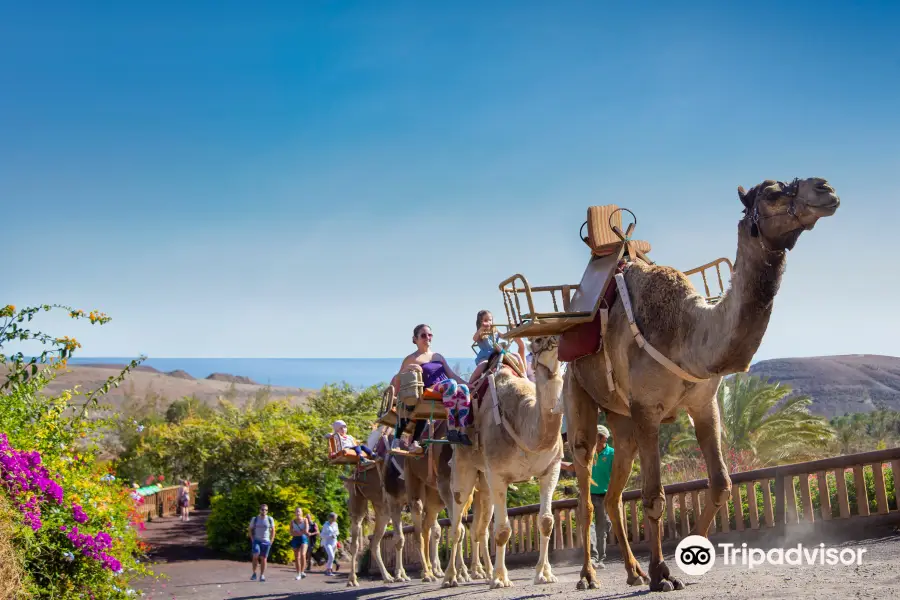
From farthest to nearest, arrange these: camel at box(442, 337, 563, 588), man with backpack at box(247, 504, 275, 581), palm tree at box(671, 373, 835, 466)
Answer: palm tree at box(671, 373, 835, 466) → man with backpack at box(247, 504, 275, 581) → camel at box(442, 337, 563, 588)

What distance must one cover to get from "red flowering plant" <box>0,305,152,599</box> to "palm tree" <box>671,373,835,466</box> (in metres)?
15.3

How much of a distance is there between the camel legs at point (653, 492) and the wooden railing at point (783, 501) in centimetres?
409

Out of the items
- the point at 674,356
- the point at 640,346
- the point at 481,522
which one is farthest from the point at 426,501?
the point at 674,356

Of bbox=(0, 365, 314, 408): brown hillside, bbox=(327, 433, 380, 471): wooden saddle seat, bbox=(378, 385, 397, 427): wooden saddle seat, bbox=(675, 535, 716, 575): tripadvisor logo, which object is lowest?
bbox=(675, 535, 716, 575): tripadvisor logo

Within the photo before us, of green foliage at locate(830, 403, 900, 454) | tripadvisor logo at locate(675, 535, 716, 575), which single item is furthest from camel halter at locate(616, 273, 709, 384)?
green foliage at locate(830, 403, 900, 454)

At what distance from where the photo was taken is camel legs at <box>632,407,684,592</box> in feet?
24.5

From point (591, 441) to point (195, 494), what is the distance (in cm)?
3394

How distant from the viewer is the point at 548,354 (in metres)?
10.1

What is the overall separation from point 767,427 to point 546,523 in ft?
44.0

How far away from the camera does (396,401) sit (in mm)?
12953

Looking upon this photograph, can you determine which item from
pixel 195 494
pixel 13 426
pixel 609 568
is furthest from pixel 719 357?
pixel 195 494

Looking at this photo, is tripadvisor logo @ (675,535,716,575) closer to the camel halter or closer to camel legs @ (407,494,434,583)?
the camel halter

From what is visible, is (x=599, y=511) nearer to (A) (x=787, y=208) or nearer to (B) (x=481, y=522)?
(B) (x=481, y=522)

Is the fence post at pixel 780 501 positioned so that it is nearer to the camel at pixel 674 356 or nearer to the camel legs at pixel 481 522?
the camel at pixel 674 356
